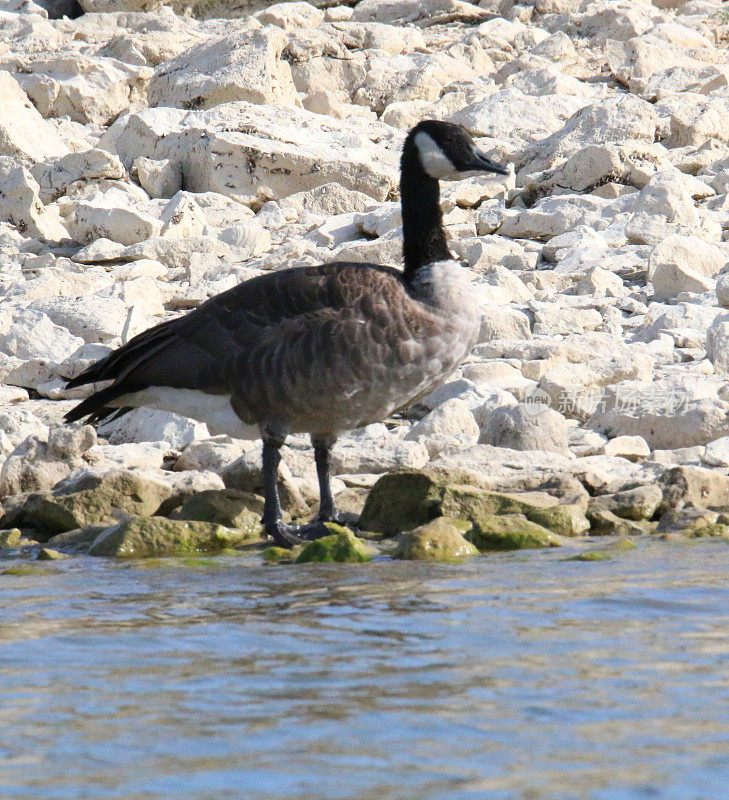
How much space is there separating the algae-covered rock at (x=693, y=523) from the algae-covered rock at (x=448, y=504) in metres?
0.49

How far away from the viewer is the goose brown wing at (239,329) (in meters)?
7.73

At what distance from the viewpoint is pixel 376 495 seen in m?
8.22

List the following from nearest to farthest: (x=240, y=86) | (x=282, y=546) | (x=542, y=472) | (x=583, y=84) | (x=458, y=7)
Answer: (x=282, y=546), (x=542, y=472), (x=240, y=86), (x=583, y=84), (x=458, y=7)

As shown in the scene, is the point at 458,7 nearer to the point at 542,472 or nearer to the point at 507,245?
the point at 507,245

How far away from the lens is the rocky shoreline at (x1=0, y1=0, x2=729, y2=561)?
27.2 ft

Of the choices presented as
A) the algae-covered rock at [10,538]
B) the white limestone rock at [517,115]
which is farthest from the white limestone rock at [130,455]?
the white limestone rock at [517,115]

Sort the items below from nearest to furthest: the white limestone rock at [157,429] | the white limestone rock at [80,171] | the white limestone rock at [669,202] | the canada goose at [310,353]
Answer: the canada goose at [310,353], the white limestone rock at [157,429], the white limestone rock at [669,202], the white limestone rock at [80,171]

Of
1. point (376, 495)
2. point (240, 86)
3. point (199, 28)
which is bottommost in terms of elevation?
point (376, 495)

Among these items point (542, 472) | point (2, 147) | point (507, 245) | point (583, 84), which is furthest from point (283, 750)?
point (583, 84)

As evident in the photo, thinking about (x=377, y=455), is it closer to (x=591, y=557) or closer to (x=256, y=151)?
(x=591, y=557)

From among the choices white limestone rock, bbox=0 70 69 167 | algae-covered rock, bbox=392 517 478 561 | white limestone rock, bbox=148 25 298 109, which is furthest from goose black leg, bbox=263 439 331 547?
white limestone rock, bbox=148 25 298 109

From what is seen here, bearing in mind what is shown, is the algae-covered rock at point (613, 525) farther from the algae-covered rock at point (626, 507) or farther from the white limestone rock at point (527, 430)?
the white limestone rock at point (527, 430)

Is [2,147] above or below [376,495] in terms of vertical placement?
above

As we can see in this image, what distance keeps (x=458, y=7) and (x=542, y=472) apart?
1527 cm
